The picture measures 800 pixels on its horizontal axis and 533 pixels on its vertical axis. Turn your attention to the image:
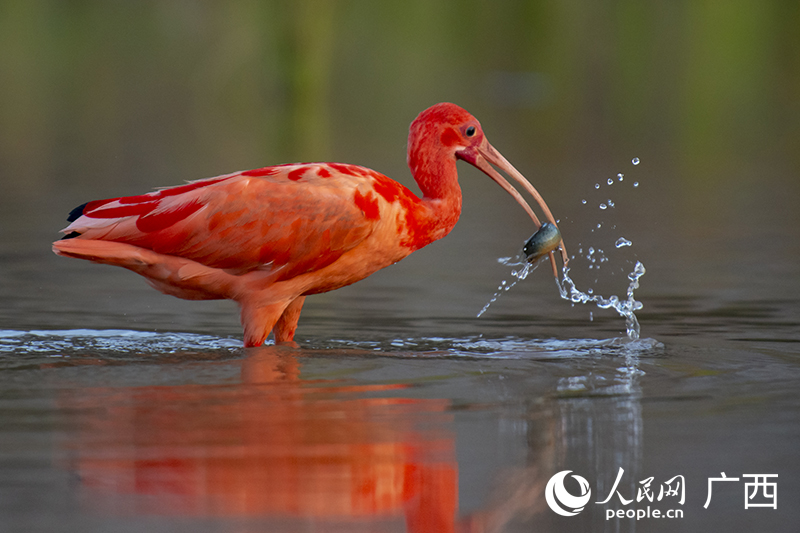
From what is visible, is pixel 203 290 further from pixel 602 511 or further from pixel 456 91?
pixel 456 91

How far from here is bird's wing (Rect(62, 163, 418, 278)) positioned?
725 cm

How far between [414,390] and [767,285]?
4.01 meters

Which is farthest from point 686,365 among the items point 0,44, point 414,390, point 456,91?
point 0,44

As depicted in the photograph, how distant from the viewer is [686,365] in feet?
22.3

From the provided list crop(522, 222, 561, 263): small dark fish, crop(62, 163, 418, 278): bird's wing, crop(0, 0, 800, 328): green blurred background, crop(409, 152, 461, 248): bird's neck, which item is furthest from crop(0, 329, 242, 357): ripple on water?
crop(0, 0, 800, 328): green blurred background

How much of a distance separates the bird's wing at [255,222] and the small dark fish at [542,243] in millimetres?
893

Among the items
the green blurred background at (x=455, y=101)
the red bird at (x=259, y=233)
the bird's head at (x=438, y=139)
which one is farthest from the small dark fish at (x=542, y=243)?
the green blurred background at (x=455, y=101)

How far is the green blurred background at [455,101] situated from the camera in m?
13.6

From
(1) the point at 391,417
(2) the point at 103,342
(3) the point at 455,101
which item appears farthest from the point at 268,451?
(3) the point at 455,101

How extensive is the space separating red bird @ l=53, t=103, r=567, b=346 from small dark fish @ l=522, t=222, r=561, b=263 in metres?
0.57

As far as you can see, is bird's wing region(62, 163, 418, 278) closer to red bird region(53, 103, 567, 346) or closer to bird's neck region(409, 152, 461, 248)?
red bird region(53, 103, 567, 346)

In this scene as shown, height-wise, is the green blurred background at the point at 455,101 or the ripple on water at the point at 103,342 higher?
the green blurred background at the point at 455,101

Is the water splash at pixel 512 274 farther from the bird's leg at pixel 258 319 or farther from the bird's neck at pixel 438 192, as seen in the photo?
the bird's leg at pixel 258 319

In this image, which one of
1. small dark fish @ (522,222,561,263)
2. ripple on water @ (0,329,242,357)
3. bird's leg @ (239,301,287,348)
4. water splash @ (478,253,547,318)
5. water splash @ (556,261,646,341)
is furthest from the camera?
water splash @ (478,253,547,318)
